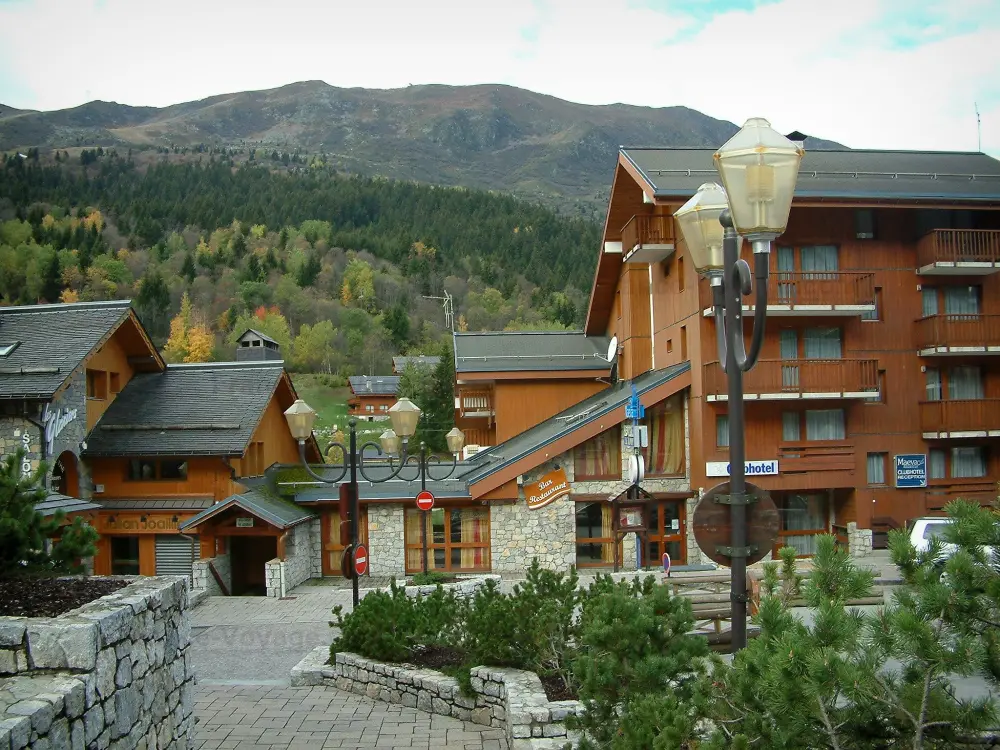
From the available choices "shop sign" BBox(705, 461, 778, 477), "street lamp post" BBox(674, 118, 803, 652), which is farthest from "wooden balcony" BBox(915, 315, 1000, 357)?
"street lamp post" BBox(674, 118, 803, 652)

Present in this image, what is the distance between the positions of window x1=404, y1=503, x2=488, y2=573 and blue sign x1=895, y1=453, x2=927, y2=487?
11020mm

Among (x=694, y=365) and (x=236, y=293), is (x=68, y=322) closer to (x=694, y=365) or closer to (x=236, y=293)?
(x=694, y=365)

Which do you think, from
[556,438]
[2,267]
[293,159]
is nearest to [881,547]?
[556,438]

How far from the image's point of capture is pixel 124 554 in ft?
78.3

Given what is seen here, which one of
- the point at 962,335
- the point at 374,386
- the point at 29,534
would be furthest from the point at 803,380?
the point at 374,386

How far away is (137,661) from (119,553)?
721 inches

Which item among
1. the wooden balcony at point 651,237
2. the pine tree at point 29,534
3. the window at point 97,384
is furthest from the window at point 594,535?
the pine tree at point 29,534

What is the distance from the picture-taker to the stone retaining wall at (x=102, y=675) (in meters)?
5.69

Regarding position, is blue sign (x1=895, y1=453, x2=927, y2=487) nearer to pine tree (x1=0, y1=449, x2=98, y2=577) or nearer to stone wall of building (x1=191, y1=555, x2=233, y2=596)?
stone wall of building (x1=191, y1=555, x2=233, y2=596)

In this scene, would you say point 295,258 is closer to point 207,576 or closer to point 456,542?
point 456,542

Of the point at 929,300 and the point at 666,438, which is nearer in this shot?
the point at 666,438

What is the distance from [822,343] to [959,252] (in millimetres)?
4198

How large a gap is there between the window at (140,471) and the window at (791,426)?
1664cm

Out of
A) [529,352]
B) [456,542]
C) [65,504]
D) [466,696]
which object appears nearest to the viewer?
[466,696]
